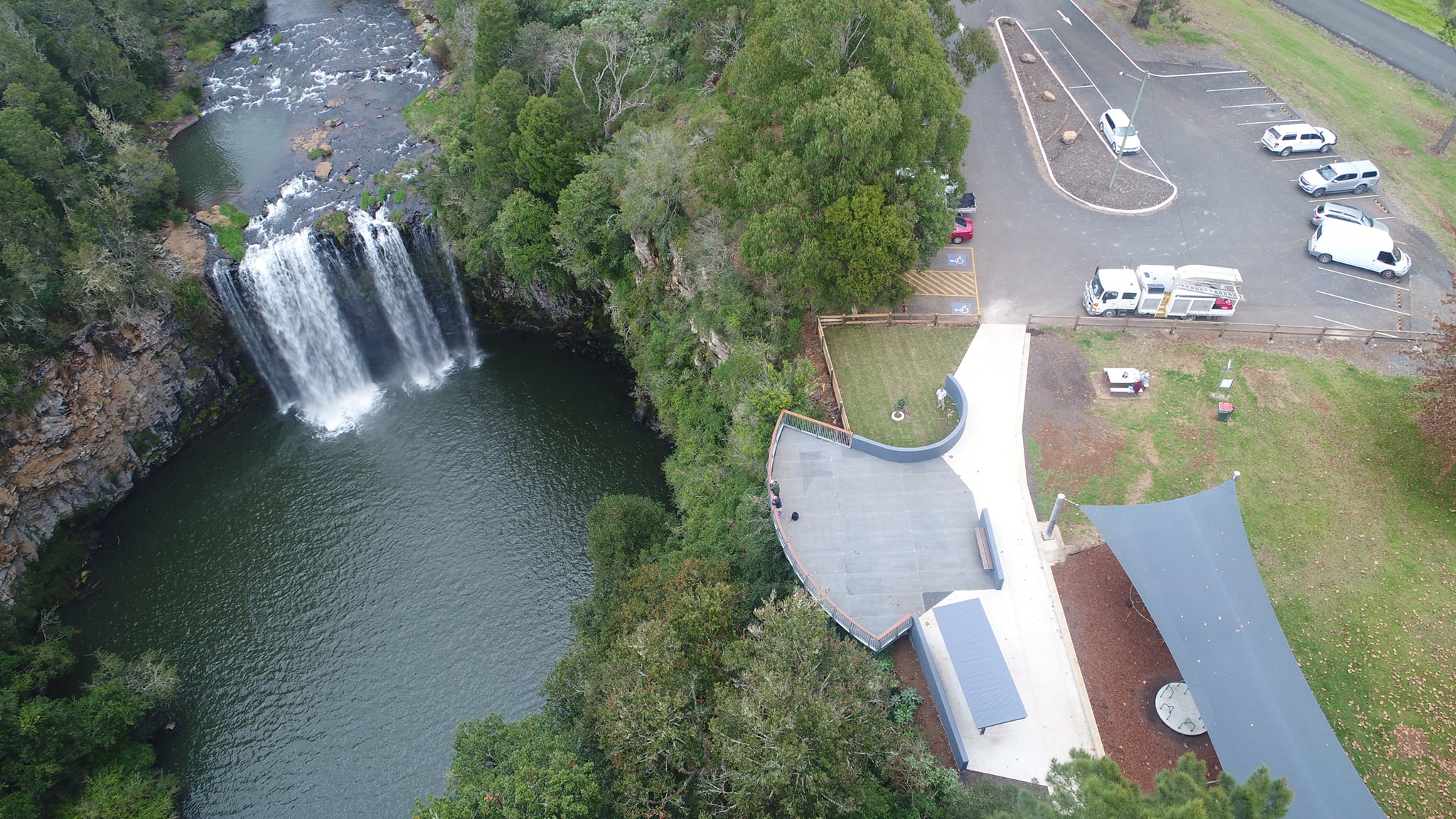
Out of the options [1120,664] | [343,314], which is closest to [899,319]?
[1120,664]

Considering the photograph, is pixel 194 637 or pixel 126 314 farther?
pixel 126 314

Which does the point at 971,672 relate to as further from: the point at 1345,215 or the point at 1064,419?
A: the point at 1345,215

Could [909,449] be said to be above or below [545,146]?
below

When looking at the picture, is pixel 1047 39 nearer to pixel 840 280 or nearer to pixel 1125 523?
pixel 840 280

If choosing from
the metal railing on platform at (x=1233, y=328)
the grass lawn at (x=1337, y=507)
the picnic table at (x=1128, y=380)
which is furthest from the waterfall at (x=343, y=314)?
the grass lawn at (x=1337, y=507)

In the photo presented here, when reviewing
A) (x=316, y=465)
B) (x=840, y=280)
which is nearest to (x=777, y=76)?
(x=840, y=280)

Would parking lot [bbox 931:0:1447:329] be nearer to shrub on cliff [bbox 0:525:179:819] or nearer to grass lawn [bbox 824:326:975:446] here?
grass lawn [bbox 824:326:975:446]
